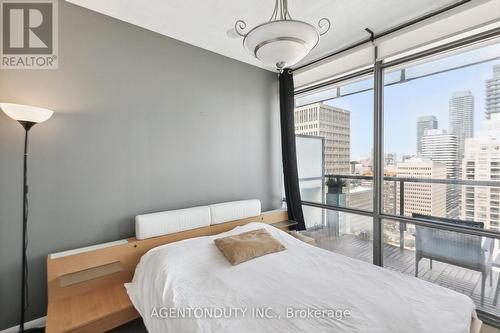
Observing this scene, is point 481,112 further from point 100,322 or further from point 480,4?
point 100,322

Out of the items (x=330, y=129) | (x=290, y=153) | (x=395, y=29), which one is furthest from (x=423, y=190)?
(x=395, y=29)

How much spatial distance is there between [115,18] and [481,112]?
11.7 feet

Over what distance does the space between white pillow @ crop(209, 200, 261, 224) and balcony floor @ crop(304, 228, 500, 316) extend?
4.47ft

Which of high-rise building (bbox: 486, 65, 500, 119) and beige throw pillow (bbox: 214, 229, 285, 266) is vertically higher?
high-rise building (bbox: 486, 65, 500, 119)

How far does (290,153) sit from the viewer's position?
3359mm

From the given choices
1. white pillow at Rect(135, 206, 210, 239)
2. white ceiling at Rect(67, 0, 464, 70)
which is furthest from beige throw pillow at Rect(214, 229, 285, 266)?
white ceiling at Rect(67, 0, 464, 70)

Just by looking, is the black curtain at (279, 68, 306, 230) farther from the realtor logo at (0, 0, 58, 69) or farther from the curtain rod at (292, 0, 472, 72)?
the realtor logo at (0, 0, 58, 69)

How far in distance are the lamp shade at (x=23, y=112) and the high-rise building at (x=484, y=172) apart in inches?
143

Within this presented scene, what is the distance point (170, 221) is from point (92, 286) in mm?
813

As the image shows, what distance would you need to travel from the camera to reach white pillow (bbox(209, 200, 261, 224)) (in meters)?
2.71

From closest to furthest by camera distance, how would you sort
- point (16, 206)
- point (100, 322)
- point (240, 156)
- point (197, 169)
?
point (100, 322)
point (16, 206)
point (197, 169)
point (240, 156)

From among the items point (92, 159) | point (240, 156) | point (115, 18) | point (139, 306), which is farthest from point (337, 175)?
point (115, 18)

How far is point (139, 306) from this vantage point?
1.77m

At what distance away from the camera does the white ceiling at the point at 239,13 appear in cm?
Result: 204
